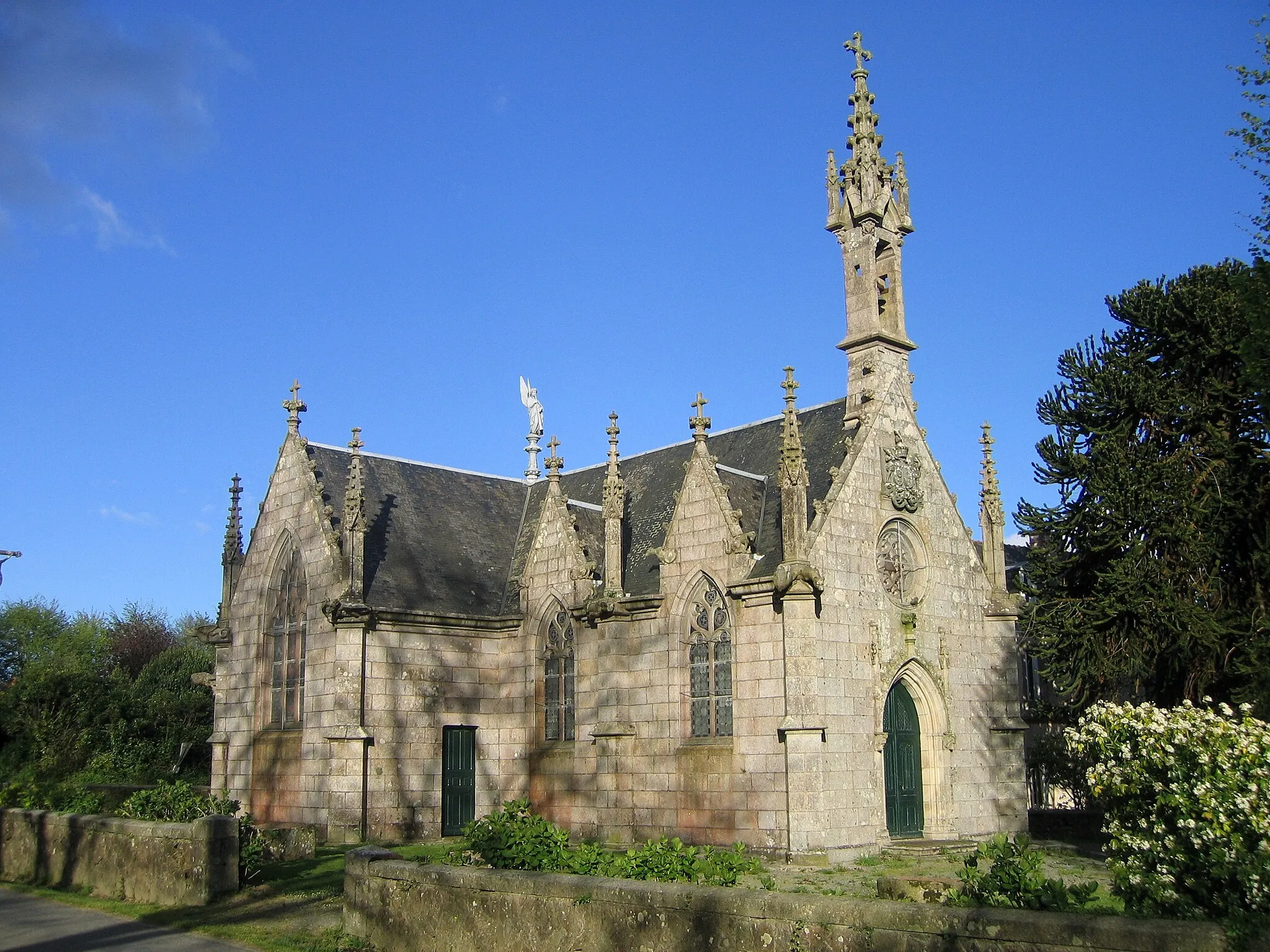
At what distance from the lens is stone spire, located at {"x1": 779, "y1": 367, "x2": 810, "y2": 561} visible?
2220 cm

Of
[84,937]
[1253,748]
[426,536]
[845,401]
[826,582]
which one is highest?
[845,401]

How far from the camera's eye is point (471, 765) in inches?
1110

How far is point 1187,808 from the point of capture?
11430 mm

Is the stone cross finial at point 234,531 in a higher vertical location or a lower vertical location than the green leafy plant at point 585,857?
higher

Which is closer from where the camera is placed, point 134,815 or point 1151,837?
point 1151,837

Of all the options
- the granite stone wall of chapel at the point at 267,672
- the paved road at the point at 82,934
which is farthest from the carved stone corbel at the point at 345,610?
the paved road at the point at 82,934

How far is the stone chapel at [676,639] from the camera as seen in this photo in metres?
22.7

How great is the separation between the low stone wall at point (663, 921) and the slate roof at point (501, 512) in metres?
12.4

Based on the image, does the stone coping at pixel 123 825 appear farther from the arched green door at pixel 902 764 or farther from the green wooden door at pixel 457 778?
the arched green door at pixel 902 764

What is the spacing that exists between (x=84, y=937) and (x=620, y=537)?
46.7 ft

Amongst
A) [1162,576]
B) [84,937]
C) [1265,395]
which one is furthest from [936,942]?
[1162,576]

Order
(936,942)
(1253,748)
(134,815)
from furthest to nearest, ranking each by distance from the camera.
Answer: (134,815), (1253,748), (936,942)

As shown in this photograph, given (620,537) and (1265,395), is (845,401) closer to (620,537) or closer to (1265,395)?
(620,537)

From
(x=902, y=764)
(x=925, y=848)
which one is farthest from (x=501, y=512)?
(x=925, y=848)
